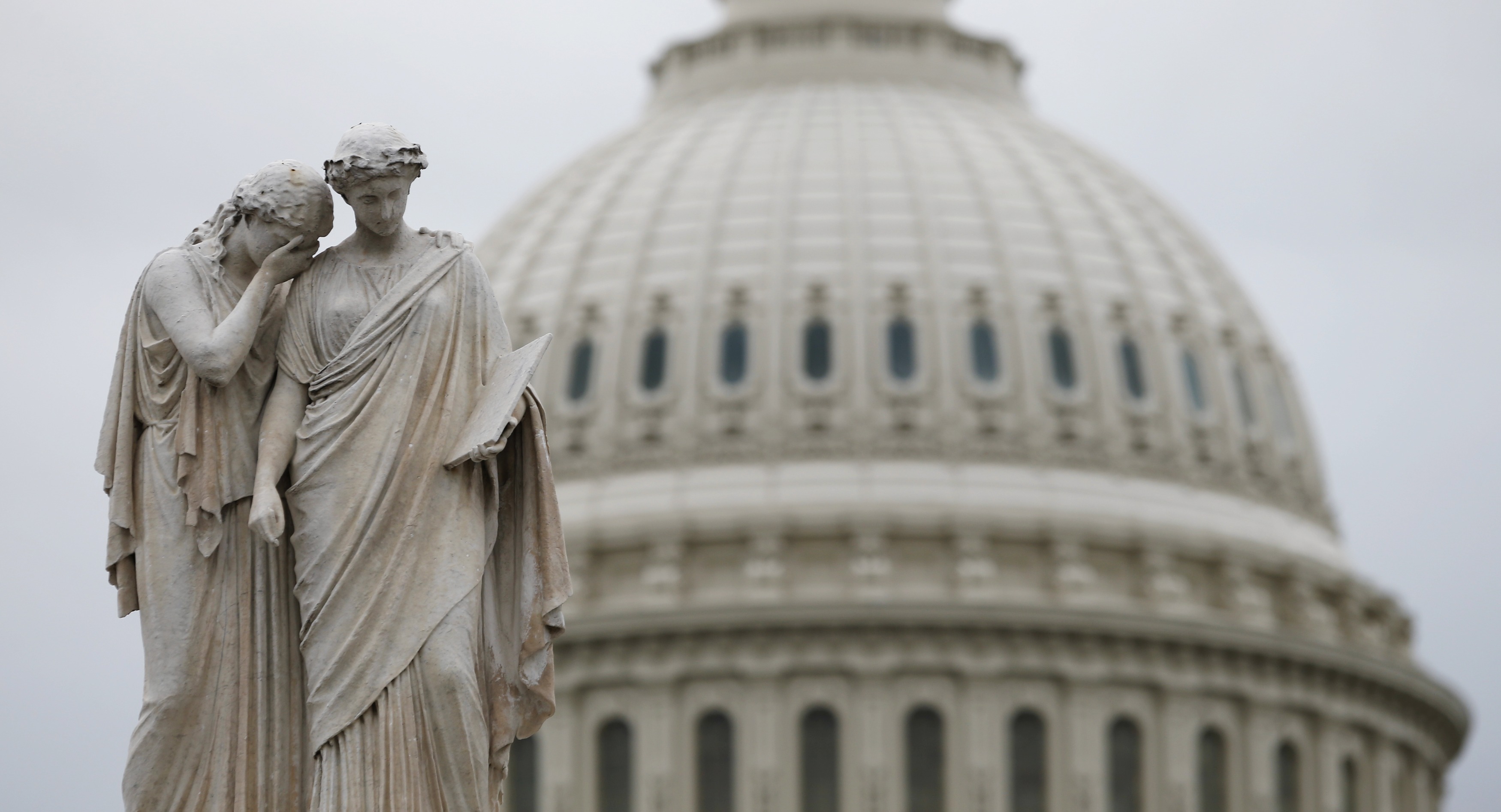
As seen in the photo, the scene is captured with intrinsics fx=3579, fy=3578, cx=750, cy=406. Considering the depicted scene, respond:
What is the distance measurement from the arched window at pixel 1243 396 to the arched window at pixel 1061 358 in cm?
571

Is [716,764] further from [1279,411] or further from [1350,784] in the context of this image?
[1279,411]

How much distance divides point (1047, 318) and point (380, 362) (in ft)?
256

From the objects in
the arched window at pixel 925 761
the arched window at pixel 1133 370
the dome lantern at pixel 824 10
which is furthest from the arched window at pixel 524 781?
the dome lantern at pixel 824 10

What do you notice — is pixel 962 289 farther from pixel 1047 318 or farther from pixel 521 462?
pixel 521 462

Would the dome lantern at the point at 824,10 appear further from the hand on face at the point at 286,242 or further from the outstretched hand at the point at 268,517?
the outstretched hand at the point at 268,517

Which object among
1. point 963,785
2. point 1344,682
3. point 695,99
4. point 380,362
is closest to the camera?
point 380,362

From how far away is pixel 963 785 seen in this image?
3130 inches

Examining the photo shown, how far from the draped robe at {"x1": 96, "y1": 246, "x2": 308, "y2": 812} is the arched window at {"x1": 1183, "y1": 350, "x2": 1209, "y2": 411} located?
264 feet

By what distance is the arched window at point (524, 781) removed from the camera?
81125 mm

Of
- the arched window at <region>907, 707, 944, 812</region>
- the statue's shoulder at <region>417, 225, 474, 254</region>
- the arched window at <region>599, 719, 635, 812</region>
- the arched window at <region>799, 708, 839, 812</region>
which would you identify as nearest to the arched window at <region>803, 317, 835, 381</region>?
the arched window at <region>799, 708, 839, 812</region>

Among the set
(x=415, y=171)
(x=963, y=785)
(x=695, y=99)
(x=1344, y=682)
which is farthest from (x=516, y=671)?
(x=695, y=99)

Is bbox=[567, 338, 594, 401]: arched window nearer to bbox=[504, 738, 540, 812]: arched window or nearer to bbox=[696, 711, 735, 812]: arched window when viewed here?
bbox=[504, 738, 540, 812]: arched window

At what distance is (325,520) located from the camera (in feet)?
35.6

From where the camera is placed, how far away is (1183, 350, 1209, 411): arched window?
90688 millimetres
